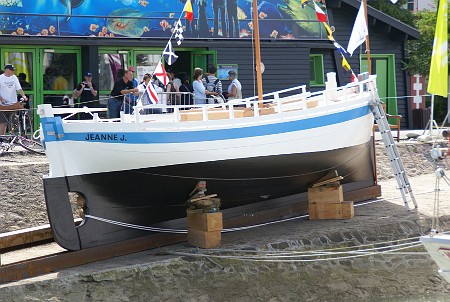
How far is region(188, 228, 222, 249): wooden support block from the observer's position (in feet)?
42.0

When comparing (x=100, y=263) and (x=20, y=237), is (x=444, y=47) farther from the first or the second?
(x=20, y=237)

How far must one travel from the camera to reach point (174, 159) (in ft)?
42.8

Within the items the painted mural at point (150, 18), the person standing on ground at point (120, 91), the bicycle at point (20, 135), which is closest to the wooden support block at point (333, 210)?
the person standing on ground at point (120, 91)

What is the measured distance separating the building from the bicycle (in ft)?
11.8

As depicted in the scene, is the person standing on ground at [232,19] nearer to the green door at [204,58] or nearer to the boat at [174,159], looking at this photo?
the green door at [204,58]

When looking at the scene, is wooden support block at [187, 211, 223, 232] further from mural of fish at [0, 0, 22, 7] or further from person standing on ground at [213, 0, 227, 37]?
person standing on ground at [213, 0, 227, 37]

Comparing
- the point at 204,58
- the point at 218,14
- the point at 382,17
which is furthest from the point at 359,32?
the point at 382,17

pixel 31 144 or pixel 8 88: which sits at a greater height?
pixel 8 88

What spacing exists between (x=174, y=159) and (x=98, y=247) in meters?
1.58

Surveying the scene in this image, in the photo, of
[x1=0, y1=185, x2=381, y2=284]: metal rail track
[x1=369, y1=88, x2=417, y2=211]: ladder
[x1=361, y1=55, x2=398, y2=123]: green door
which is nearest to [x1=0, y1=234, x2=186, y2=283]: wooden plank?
[x1=0, y1=185, x2=381, y2=284]: metal rail track

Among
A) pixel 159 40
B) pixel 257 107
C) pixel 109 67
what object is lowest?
pixel 257 107

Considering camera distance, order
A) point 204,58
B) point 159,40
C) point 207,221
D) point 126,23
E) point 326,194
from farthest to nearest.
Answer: point 204,58 < point 159,40 < point 126,23 < point 326,194 < point 207,221

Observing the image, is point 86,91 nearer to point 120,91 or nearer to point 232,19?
point 120,91

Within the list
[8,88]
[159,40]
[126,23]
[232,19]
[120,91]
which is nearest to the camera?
[120,91]
